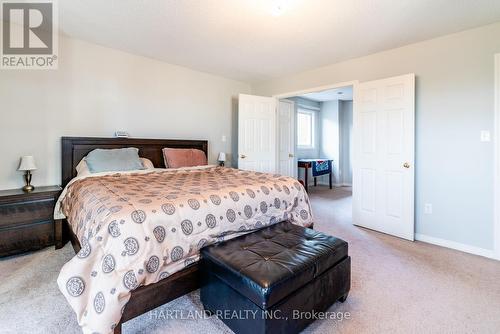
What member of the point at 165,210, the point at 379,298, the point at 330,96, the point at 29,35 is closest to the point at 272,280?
the point at 165,210

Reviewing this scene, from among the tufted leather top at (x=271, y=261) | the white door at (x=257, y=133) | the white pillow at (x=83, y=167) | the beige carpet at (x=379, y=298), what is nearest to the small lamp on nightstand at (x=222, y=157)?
the white door at (x=257, y=133)

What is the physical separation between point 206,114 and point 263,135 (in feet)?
3.49

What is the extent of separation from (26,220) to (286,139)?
4.27 metres

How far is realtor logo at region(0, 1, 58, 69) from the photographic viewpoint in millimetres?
2361

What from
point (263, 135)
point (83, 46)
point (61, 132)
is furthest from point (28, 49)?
point (263, 135)

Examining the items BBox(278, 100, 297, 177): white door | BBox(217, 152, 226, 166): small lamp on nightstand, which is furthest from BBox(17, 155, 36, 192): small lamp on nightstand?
BBox(278, 100, 297, 177): white door

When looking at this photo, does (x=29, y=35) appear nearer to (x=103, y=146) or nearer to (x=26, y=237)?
(x=103, y=146)

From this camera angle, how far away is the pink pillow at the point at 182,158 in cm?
344

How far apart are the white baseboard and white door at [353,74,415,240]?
0.14m

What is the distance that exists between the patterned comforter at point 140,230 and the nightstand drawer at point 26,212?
0.56 m

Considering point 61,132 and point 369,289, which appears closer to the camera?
point 369,289

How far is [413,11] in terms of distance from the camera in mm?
2268

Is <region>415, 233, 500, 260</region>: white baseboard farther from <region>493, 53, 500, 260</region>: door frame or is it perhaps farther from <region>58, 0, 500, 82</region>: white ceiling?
<region>58, 0, 500, 82</region>: white ceiling

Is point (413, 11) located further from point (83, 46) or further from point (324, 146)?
point (324, 146)
